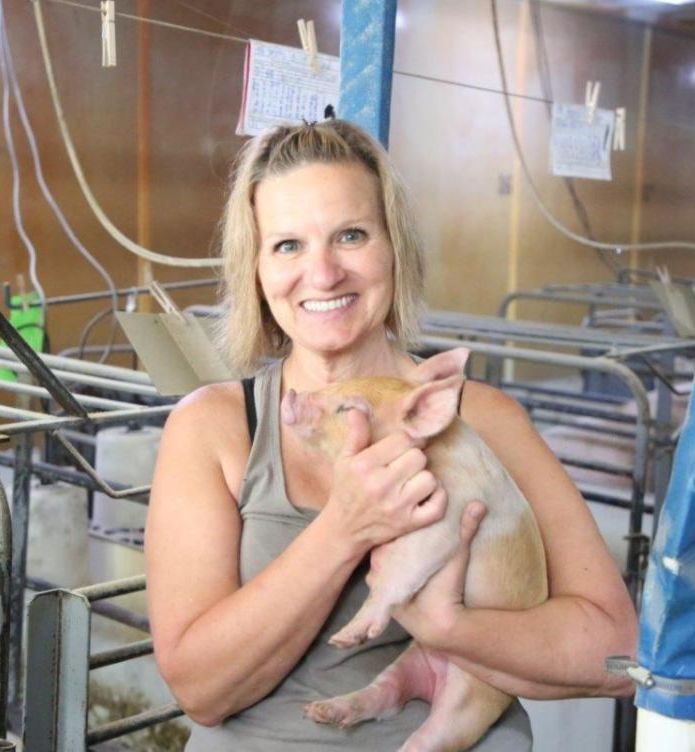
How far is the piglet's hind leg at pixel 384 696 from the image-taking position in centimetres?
120

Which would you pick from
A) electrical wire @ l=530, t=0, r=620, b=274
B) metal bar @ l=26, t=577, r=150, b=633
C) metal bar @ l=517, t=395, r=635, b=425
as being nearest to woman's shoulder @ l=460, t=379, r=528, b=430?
metal bar @ l=26, t=577, r=150, b=633

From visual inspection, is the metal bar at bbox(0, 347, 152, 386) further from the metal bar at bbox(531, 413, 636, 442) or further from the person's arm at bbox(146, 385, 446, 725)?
the metal bar at bbox(531, 413, 636, 442)

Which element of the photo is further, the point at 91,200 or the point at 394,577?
the point at 91,200

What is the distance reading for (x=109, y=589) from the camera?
156 cm

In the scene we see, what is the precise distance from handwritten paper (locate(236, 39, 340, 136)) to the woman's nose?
0.93m

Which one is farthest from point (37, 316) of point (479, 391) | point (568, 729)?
point (479, 391)

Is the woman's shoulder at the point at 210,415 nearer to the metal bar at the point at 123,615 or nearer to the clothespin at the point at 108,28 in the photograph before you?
the metal bar at the point at 123,615

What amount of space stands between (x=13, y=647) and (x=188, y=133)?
258cm

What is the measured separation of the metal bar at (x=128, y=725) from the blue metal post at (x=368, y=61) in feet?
2.96

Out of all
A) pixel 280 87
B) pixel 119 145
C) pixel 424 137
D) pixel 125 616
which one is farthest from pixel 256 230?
pixel 424 137

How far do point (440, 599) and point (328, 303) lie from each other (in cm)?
34

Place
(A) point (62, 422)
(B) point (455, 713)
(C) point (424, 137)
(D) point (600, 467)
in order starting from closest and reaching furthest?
(B) point (455, 713), (A) point (62, 422), (D) point (600, 467), (C) point (424, 137)

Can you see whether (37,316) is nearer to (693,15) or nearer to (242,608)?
(242,608)

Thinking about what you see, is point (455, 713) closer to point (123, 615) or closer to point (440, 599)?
point (440, 599)
